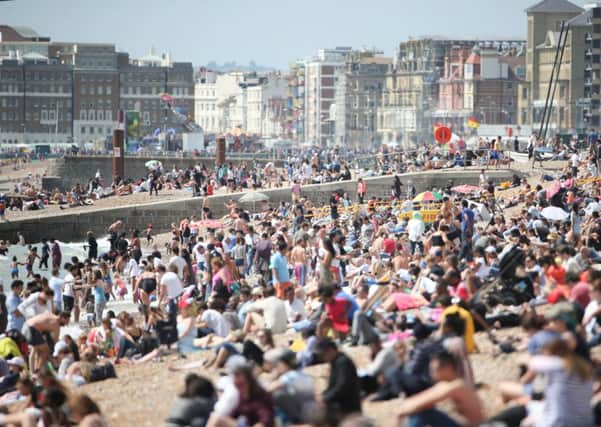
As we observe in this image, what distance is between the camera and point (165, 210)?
42.1 m

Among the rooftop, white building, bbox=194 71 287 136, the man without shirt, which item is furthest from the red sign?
white building, bbox=194 71 287 136

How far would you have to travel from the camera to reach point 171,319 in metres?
15.3

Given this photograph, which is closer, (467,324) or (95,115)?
(467,324)

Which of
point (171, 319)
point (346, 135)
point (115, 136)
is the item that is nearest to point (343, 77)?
point (346, 135)

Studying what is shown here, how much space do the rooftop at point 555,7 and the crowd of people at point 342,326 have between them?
83907 millimetres

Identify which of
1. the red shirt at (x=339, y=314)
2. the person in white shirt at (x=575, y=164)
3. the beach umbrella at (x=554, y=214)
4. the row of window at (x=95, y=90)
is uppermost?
the row of window at (x=95, y=90)

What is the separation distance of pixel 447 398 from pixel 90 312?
13.7 meters

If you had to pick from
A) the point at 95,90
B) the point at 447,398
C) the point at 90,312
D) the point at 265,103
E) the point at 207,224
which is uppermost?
the point at 95,90

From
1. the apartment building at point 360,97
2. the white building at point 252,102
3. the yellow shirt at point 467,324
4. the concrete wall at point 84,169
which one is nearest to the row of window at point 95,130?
the apartment building at point 360,97

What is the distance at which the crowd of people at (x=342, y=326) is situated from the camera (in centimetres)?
966

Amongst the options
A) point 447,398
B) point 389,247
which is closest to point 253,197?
point 389,247

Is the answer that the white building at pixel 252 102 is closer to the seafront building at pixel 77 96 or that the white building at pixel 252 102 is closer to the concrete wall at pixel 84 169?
the seafront building at pixel 77 96

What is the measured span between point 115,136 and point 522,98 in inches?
2320

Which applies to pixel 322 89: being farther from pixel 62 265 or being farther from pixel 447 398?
pixel 447 398
